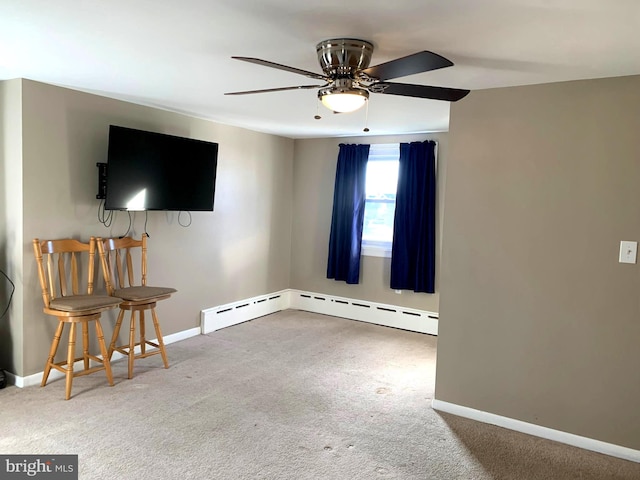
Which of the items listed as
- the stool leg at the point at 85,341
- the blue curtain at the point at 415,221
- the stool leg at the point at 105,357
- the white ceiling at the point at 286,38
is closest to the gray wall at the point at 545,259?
the white ceiling at the point at 286,38

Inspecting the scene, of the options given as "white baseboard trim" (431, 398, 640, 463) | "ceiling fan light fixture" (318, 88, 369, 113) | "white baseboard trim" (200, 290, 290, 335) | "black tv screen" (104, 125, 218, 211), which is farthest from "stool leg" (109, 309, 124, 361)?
"ceiling fan light fixture" (318, 88, 369, 113)

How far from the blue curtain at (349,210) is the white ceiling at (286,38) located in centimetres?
217

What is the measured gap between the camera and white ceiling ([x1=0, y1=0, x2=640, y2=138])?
1847mm

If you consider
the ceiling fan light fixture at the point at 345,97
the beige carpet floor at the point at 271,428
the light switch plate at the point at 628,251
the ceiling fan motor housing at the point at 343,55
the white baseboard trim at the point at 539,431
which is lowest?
the beige carpet floor at the point at 271,428

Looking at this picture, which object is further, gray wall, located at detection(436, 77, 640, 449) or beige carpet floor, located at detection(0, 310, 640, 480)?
gray wall, located at detection(436, 77, 640, 449)

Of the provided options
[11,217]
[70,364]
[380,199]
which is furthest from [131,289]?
[380,199]

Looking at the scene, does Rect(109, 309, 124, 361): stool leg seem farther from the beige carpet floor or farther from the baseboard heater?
the baseboard heater

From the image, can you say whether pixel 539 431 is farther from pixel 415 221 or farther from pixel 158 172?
pixel 158 172

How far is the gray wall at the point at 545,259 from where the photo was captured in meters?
2.74

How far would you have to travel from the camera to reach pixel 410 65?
190 centimetres

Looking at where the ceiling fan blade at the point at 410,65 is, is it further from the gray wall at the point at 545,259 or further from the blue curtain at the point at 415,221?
the blue curtain at the point at 415,221

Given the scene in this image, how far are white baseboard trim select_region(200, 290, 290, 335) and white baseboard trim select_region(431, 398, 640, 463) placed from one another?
2500 mm

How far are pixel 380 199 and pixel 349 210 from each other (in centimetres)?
38

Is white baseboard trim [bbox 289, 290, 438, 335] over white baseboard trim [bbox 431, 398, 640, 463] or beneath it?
over
